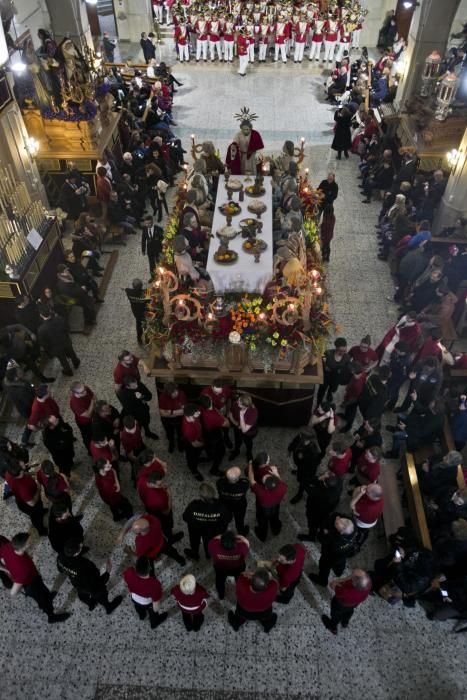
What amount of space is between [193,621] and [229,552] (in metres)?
1.08

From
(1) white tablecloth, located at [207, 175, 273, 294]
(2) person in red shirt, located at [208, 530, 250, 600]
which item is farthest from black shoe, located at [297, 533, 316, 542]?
(1) white tablecloth, located at [207, 175, 273, 294]

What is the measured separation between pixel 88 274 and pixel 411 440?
20.3ft

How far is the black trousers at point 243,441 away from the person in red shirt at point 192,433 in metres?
0.54

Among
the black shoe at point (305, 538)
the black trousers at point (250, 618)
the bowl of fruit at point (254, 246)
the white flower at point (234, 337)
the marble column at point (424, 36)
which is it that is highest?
the marble column at point (424, 36)

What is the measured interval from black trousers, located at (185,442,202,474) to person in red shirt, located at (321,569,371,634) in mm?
2281

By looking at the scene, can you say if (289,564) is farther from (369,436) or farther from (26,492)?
(26,492)

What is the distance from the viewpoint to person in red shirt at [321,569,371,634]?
436 centimetres

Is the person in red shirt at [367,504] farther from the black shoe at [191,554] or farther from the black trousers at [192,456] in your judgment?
the black trousers at [192,456]

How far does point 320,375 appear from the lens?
6609mm

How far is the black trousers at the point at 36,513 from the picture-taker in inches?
223

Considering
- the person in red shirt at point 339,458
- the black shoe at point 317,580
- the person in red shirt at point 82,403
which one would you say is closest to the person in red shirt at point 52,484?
the person in red shirt at point 82,403

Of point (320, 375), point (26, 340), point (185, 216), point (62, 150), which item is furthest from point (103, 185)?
point (320, 375)

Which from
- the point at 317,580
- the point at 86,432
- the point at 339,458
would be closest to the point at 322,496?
the point at 339,458

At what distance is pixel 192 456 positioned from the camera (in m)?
6.30
